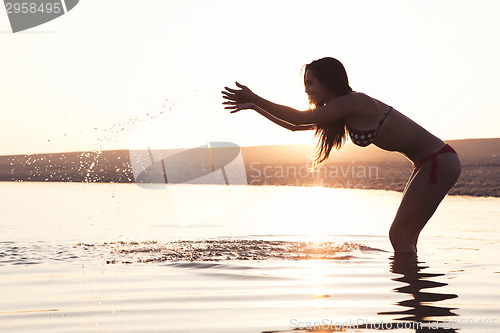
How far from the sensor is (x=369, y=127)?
6.36 meters

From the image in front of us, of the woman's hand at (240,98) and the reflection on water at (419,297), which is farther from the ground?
the woman's hand at (240,98)

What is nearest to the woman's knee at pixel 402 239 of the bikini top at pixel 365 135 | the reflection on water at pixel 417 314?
the reflection on water at pixel 417 314

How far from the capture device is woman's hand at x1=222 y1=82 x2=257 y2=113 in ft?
19.9

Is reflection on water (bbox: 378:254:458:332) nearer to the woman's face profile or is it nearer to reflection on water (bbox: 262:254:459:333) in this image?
reflection on water (bbox: 262:254:459:333)

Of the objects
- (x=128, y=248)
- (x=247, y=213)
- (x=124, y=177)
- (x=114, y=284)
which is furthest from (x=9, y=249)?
(x=124, y=177)

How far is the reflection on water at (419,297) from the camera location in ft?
14.9

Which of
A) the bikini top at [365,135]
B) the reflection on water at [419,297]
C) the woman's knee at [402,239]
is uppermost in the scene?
the bikini top at [365,135]

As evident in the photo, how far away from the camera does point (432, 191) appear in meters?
6.45

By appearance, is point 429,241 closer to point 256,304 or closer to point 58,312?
point 256,304

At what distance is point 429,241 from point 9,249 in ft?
19.0

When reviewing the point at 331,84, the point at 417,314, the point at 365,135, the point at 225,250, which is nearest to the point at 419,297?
the point at 417,314

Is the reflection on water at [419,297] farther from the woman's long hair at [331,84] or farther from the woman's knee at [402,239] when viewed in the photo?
the woman's long hair at [331,84]

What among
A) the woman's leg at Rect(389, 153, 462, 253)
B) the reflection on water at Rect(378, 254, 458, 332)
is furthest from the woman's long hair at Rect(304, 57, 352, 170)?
the reflection on water at Rect(378, 254, 458, 332)

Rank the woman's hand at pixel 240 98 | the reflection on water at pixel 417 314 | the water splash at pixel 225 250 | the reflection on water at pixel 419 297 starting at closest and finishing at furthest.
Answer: the reflection on water at pixel 417 314, the reflection on water at pixel 419 297, the woman's hand at pixel 240 98, the water splash at pixel 225 250
